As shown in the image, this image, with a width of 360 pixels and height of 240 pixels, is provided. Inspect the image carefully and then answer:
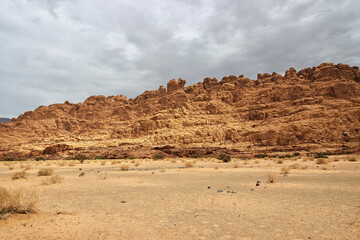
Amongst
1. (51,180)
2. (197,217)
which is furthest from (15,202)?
(51,180)

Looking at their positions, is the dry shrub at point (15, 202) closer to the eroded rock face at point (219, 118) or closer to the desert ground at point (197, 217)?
the desert ground at point (197, 217)

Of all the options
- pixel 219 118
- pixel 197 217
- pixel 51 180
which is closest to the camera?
pixel 197 217

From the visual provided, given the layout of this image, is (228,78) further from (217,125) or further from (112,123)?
(112,123)

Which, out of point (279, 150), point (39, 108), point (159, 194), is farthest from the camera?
point (39, 108)

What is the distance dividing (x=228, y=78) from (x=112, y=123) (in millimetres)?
47187

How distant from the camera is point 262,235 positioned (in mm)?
4027

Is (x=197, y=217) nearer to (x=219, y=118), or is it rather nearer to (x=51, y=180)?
(x=51, y=180)

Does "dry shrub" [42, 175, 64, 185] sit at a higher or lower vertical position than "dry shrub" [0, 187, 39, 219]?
lower

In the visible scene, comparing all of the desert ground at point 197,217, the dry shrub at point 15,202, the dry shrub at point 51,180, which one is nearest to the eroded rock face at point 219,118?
the dry shrub at point 51,180

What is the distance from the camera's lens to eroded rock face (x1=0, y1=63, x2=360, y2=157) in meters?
51.3

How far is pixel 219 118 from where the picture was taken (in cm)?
7225

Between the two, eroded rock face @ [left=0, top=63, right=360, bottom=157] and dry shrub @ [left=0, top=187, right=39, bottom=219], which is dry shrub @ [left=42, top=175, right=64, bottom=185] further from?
eroded rock face @ [left=0, top=63, right=360, bottom=157]

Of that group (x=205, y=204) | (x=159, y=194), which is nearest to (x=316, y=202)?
(x=205, y=204)

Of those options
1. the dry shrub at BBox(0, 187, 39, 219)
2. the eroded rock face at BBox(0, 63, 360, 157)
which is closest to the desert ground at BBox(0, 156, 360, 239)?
the dry shrub at BBox(0, 187, 39, 219)
